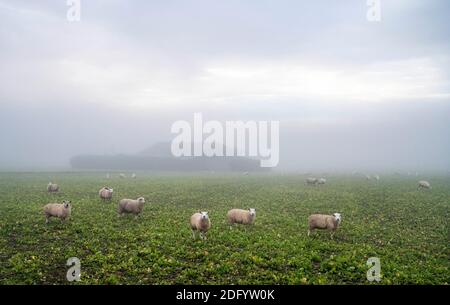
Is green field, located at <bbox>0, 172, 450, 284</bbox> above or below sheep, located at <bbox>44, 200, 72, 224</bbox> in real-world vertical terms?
below

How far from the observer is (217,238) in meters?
19.1

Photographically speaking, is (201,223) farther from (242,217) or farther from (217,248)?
(242,217)

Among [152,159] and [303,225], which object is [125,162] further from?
[303,225]

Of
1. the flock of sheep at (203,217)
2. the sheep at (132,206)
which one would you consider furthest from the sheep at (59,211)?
the sheep at (132,206)

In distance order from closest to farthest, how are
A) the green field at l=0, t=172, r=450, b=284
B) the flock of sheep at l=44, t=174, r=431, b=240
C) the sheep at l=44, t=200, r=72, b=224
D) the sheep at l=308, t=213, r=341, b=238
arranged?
the green field at l=0, t=172, r=450, b=284 < the flock of sheep at l=44, t=174, r=431, b=240 < the sheep at l=308, t=213, r=341, b=238 < the sheep at l=44, t=200, r=72, b=224

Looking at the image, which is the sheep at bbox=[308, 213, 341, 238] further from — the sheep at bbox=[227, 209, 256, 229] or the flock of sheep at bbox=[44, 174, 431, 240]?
the sheep at bbox=[227, 209, 256, 229]

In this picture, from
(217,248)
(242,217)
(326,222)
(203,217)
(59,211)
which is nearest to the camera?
(217,248)

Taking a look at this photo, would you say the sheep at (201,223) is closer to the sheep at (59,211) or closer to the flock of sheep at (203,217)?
the flock of sheep at (203,217)

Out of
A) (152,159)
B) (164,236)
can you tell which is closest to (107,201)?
(164,236)

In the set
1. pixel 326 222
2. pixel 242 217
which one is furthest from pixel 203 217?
pixel 326 222

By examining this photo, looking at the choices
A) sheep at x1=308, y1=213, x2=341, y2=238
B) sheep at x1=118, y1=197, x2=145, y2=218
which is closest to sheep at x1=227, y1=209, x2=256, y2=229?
sheep at x1=308, y1=213, x2=341, y2=238
